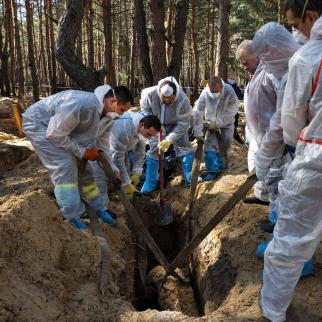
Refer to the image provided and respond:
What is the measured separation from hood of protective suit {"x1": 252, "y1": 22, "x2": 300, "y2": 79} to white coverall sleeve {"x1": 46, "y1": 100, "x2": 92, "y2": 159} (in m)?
2.02

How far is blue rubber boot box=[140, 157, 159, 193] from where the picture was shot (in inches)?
260

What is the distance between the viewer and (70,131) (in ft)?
14.2

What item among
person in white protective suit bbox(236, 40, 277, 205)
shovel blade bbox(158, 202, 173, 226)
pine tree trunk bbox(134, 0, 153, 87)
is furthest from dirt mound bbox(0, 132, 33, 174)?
person in white protective suit bbox(236, 40, 277, 205)

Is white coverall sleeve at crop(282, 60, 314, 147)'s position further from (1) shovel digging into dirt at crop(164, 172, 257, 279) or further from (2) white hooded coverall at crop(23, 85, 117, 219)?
(2) white hooded coverall at crop(23, 85, 117, 219)

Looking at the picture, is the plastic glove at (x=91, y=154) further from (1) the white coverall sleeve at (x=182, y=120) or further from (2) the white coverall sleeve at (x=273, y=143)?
(1) the white coverall sleeve at (x=182, y=120)

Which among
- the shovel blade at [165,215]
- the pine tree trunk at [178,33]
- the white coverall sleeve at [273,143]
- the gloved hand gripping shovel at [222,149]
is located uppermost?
the pine tree trunk at [178,33]

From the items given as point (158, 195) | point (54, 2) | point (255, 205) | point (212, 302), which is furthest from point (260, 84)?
point (54, 2)

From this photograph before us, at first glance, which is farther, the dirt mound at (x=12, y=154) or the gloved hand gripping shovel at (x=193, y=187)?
the dirt mound at (x=12, y=154)

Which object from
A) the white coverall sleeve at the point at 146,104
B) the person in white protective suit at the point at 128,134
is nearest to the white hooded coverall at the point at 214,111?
the white coverall sleeve at the point at 146,104

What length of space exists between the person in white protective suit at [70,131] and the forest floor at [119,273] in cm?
29

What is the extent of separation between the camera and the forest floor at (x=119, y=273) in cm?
290

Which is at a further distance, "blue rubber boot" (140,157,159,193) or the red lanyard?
"blue rubber boot" (140,157,159,193)

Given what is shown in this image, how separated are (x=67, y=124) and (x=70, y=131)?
0.44 ft

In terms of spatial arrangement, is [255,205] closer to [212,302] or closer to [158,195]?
[212,302]
